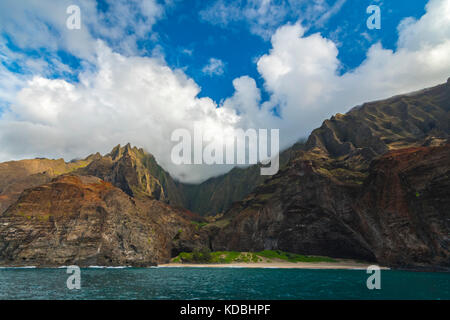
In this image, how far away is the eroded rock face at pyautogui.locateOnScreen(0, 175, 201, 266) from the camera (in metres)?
115

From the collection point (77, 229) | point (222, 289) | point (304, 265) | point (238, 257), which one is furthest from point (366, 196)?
point (77, 229)

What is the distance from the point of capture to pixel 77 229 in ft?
408

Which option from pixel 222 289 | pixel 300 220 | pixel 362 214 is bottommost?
pixel 222 289

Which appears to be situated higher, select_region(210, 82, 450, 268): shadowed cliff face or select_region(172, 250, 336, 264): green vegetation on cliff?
select_region(210, 82, 450, 268): shadowed cliff face

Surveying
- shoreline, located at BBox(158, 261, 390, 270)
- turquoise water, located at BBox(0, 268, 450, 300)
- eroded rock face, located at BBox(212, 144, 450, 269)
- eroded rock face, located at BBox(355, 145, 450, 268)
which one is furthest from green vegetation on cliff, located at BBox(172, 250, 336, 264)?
turquoise water, located at BBox(0, 268, 450, 300)

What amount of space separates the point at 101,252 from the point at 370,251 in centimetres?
12547

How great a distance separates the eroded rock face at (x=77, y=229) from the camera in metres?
115

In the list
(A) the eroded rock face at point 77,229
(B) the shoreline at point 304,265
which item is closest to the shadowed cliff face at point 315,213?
(A) the eroded rock face at point 77,229

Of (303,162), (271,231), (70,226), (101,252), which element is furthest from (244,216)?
(70,226)

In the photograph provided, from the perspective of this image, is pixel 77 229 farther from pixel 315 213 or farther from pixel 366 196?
pixel 366 196

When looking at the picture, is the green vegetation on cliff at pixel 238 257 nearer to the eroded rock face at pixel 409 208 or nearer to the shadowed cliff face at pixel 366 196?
the shadowed cliff face at pixel 366 196

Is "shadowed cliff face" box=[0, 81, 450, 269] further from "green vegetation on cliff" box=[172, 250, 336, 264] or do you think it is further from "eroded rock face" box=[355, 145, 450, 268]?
"green vegetation on cliff" box=[172, 250, 336, 264]

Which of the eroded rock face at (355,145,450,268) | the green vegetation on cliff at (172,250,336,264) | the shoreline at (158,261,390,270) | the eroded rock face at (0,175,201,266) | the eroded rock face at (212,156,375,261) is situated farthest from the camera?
the green vegetation on cliff at (172,250,336,264)

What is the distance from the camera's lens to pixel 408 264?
293ft
